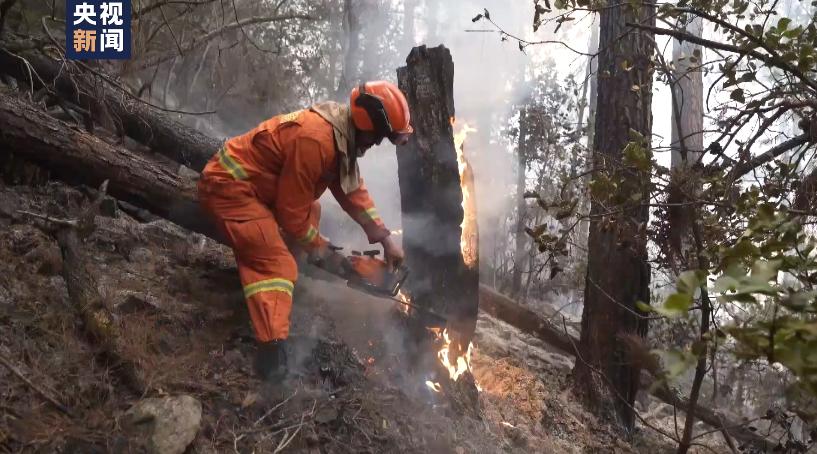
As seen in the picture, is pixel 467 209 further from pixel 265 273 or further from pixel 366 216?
pixel 265 273

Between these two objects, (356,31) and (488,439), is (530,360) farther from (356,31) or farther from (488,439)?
(356,31)

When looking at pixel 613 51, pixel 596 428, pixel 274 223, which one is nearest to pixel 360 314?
pixel 274 223

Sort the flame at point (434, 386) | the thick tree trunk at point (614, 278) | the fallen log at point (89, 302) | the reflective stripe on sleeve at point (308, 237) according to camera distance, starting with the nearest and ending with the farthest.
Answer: the fallen log at point (89, 302)
the reflective stripe on sleeve at point (308, 237)
the flame at point (434, 386)
the thick tree trunk at point (614, 278)

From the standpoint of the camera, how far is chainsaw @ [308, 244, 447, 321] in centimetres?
401

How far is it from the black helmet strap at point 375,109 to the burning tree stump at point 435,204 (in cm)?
90

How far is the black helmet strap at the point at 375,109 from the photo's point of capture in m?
3.53

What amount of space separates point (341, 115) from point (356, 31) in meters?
9.81

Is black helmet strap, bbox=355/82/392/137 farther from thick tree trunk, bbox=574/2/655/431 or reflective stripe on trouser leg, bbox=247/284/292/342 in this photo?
thick tree trunk, bbox=574/2/655/431

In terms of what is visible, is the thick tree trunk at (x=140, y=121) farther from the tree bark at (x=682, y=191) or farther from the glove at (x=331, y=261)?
the tree bark at (x=682, y=191)

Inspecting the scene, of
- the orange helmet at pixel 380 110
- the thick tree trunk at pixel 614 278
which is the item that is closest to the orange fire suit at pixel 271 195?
the orange helmet at pixel 380 110

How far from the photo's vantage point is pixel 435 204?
175 inches

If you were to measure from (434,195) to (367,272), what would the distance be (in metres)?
0.91

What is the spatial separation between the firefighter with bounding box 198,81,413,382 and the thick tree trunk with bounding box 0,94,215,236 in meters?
0.56

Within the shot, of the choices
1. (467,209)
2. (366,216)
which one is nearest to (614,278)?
(467,209)
